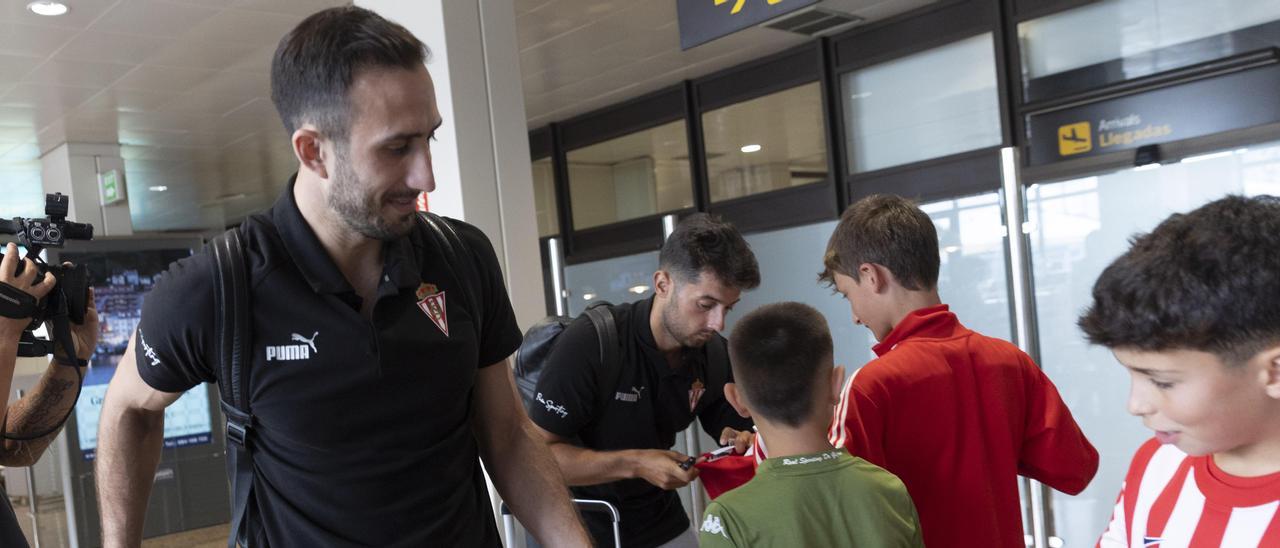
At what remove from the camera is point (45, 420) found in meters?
2.24

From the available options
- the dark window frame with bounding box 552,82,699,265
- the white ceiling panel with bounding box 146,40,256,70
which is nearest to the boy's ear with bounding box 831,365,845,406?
the white ceiling panel with bounding box 146,40,256,70

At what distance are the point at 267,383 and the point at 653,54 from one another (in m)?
5.49

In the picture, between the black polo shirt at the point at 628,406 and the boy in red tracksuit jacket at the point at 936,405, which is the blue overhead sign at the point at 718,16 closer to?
the black polo shirt at the point at 628,406

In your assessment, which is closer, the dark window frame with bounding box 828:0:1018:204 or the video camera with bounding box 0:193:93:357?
the video camera with bounding box 0:193:93:357

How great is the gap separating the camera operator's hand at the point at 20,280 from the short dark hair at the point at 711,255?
139 cm

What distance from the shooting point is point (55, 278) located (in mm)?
2127

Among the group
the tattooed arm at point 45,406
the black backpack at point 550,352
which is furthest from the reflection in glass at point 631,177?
the tattooed arm at point 45,406

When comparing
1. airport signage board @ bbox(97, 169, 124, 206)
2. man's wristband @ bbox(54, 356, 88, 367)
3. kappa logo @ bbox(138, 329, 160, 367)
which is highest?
airport signage board @ bbox(97, 169, 124, 206)

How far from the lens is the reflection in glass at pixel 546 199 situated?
8.55 metres

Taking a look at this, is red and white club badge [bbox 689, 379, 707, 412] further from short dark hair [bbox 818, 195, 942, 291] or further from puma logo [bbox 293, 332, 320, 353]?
puma logo [bbox 293, 332, 320, 353]

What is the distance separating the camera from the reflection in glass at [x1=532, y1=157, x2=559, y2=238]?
336 inches

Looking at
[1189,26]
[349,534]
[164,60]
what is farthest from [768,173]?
[349,534]

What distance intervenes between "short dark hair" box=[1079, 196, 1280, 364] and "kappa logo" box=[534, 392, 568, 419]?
4.96 ft

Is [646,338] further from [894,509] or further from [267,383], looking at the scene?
[267,383]
